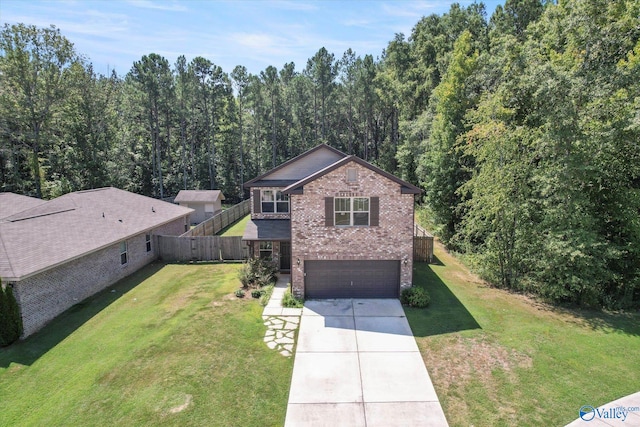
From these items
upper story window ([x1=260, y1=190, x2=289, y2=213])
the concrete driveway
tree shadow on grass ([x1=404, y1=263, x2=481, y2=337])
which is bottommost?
the concrete driveway

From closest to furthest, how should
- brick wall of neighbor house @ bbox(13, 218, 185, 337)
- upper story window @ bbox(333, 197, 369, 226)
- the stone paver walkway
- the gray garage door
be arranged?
the stone paver walkway
brick wall of neighbor house @ bbox(13, 218, 185, 337)
upper story window @ bbox(333, 197, 369, 226)
the gray garage door

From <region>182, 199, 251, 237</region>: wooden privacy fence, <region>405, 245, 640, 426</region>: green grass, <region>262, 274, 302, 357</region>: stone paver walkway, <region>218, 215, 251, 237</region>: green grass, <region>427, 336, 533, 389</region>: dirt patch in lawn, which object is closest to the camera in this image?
<region>405, 245, 640, 426</region>: green grass

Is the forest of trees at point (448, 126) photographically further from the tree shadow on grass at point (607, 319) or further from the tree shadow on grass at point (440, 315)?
the tree shadow on grass at point (440, 315)

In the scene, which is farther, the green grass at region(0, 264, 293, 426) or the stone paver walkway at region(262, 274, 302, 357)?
the stone paver walkway at region(262, 274, 302, 357)

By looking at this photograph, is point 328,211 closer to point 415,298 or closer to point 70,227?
point 415,298

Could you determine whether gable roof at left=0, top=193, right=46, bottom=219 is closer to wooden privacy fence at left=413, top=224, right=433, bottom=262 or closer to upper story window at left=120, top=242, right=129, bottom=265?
upper story window at left=120, top=242, right=129, bottom=265

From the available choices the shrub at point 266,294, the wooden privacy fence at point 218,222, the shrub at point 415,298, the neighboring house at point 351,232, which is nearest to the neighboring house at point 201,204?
the wooden privacy fence at point 218,222

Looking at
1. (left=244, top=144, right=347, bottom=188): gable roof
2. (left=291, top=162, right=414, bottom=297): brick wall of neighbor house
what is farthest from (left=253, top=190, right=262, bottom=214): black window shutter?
(left=291, top=162, right=414, bottom=297): brick wall of neighbor house

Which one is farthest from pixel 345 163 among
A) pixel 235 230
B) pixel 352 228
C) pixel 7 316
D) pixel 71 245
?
pixel 235 230
